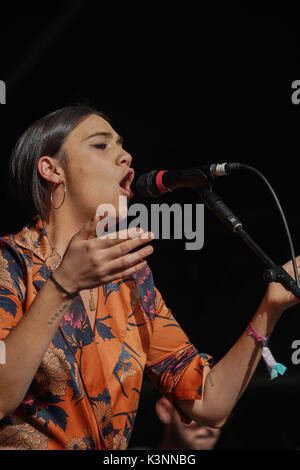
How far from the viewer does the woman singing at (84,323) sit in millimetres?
1250

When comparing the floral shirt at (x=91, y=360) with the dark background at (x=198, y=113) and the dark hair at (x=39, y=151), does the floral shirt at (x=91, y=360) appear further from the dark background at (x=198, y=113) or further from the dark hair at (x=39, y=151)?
the dark background at (x=198, y=113)

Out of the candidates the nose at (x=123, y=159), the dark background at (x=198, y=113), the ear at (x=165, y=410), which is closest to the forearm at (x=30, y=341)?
the nose at (x=123, y=159)

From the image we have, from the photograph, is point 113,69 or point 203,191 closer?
point 203,191

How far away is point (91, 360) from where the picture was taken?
163cm

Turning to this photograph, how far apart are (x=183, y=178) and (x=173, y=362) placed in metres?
0.71

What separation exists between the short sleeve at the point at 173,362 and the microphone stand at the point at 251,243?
0.60 meters

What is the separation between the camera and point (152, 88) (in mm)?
2957

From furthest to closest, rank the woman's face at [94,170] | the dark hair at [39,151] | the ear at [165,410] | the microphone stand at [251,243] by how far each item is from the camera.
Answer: the ear at [165,410] < the dark hair at [39,151] < the woman's face at [94,170] < the microphone stand at [251,243]

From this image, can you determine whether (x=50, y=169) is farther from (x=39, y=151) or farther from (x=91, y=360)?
(x=91, y=360)

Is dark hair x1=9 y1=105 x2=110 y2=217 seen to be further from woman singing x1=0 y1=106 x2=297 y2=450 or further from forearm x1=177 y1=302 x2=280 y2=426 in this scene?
forearm x1=177 y1=302 x2=280 y2=426

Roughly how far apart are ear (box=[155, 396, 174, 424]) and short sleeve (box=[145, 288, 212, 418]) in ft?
2.29
